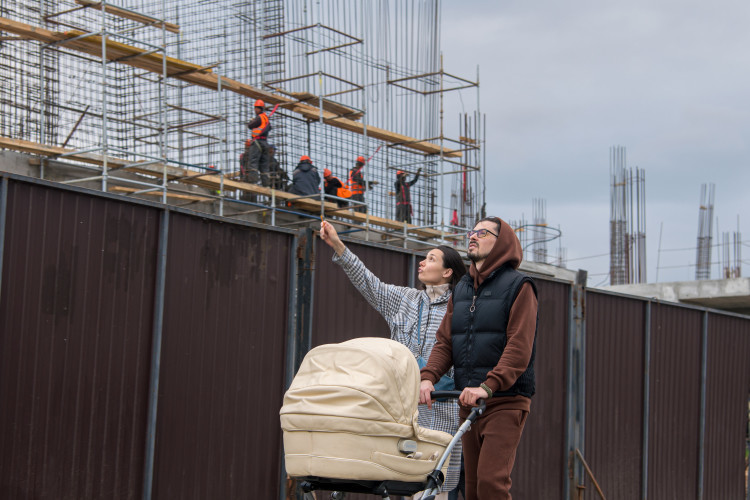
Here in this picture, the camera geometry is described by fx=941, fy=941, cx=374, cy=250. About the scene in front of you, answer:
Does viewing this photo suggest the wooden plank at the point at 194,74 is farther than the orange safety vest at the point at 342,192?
No

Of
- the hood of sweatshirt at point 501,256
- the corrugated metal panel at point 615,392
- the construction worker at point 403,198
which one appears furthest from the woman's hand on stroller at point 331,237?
the construction worker at point 403,198

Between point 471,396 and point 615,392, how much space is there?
20.8 feet

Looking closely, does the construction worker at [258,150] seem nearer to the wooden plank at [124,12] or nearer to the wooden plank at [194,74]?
the wooden plank at [194,74]

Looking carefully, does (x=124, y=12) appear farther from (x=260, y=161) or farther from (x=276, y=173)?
(x=276, y=173)

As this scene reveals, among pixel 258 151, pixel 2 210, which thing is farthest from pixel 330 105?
pixel 2 210

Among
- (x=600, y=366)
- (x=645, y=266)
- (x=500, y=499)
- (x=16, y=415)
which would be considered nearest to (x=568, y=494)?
(x=600, y=366)

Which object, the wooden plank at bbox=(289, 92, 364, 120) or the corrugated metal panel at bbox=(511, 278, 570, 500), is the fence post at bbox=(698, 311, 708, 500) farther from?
the wooden plank at bbox=(289, 92, 364, 120)

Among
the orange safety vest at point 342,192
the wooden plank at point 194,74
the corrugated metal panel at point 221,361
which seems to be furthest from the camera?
the orange safety vest at point 342,192

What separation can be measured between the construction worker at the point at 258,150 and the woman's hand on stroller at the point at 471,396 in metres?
10.9

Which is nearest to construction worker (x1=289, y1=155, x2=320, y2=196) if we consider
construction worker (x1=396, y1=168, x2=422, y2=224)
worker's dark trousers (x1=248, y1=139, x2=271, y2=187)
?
worker's dark trousers (x1=248, y1=139, x2=271, y2=187)

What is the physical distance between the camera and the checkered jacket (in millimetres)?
5738

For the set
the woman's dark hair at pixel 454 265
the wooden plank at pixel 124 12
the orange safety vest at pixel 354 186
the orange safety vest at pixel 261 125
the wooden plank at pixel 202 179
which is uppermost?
the wooden plank at pixel 124 12

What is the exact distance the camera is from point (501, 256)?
518 centimetres

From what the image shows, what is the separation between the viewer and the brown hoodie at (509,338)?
4.76m
